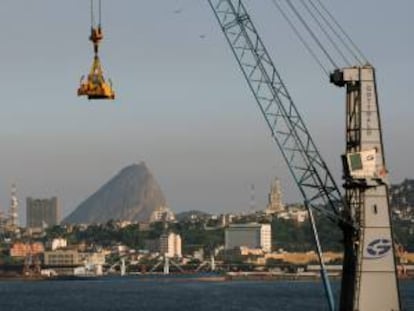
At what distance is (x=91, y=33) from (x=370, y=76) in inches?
696

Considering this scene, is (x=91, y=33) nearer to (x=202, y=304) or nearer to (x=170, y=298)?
(x=202, y=304)

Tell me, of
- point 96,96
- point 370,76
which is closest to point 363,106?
point 370,76

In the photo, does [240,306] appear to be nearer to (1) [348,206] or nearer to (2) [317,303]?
(2) [317,303]

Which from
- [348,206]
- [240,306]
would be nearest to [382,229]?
[348,206]

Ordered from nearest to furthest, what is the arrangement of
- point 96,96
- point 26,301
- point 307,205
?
point 96,96, point 307,205, point 26,301

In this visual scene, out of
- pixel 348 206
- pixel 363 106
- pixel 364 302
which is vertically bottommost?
pixel 364 302

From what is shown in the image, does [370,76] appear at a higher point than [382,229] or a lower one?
higher

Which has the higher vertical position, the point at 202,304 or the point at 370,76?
the point at 370,76

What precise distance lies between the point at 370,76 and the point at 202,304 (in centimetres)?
8050

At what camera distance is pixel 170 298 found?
176m

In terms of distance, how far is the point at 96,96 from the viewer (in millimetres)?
64688

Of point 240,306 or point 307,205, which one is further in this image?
point 240,306

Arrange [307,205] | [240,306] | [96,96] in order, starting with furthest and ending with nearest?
[240,306] < [307,205] < [96,96]

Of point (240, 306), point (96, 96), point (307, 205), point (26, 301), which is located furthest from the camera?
point (26, 301)
